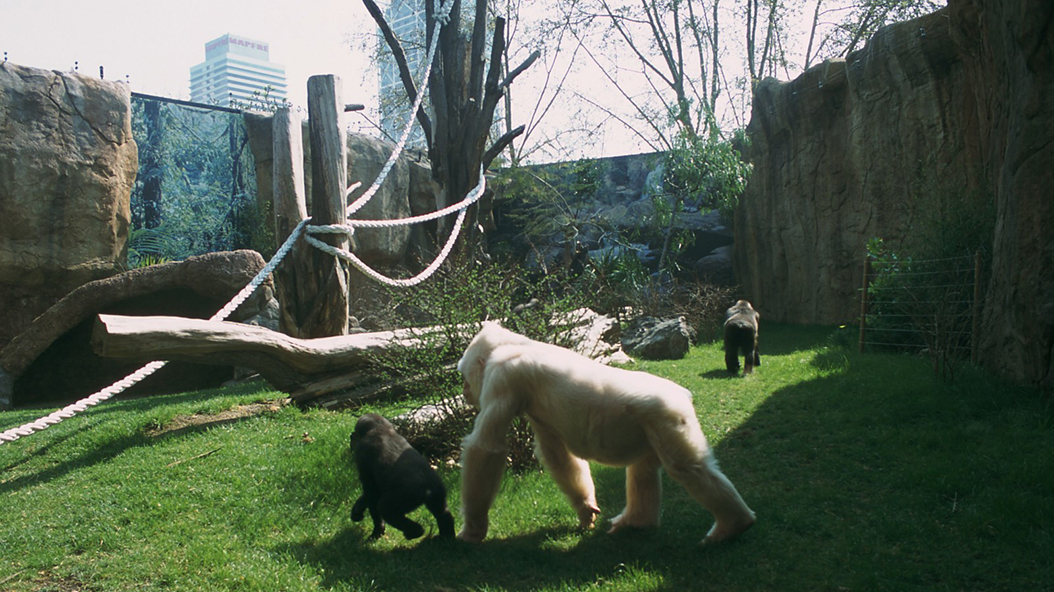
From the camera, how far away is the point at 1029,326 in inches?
225

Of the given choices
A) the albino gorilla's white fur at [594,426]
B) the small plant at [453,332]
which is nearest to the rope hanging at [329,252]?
the small plant at [453,332]

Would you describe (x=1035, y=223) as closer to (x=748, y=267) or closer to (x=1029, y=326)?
(x=1029, y=326)

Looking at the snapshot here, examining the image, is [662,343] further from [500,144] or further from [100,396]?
[100,396]

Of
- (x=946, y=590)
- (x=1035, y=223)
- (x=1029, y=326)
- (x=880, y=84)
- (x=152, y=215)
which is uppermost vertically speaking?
(x=880, y=84)

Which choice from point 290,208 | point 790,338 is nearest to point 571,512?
point 290,208

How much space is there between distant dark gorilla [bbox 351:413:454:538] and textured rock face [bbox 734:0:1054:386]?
16.3 ft

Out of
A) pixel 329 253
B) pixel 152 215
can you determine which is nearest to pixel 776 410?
pixel 329 253

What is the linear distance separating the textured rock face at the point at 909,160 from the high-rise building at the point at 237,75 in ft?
49.8

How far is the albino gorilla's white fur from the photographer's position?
374cm

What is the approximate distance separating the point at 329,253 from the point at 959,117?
10029 millimetres

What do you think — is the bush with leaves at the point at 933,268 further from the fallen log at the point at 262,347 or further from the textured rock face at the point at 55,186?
the textured rock face at the point at 55,186

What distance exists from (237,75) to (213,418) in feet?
97.4

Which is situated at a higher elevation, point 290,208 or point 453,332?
point 290,208

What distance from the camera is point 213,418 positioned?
260 inches
